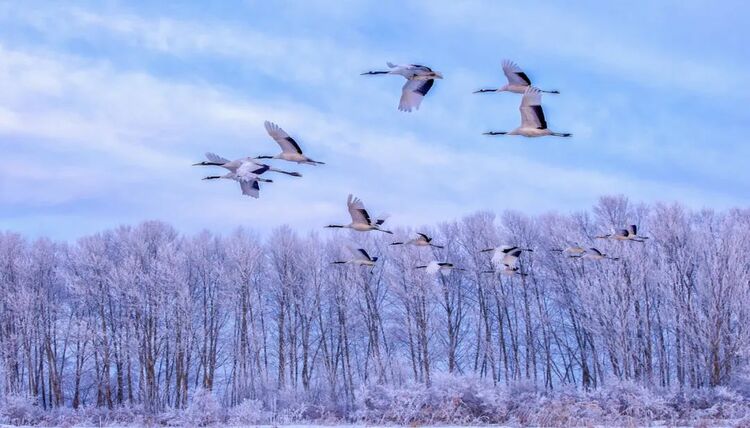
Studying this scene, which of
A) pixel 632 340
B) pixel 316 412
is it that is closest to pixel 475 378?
pixel 316 412

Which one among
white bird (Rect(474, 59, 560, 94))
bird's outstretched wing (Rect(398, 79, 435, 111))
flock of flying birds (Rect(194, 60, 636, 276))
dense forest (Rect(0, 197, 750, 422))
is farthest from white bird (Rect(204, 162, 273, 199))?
dense forest (Rect(0, 197, 750, 422))

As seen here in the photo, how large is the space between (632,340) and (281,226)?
19.6 meters

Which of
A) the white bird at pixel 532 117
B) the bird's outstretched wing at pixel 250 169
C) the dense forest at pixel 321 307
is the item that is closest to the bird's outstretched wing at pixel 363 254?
the bird's outstretched wing at pixel 250 169

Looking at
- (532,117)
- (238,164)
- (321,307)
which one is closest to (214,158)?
(238,164)

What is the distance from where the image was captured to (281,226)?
43.1m

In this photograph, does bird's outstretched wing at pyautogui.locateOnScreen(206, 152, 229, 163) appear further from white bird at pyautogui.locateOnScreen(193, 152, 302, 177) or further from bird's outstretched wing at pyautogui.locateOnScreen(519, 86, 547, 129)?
bird's outstretched wing at pyautogui.locateOnScreen(519, 86, 547, 129)

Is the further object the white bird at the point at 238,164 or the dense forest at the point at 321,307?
the dense forest at the point at 321,307

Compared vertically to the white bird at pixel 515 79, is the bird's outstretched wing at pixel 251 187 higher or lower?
lower

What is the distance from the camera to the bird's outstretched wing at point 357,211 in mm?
14281

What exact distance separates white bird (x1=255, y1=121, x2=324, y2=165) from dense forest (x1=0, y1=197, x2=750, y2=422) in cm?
1993

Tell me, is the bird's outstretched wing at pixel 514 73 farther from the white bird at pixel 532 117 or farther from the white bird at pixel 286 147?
the white bird at pixel 286 147

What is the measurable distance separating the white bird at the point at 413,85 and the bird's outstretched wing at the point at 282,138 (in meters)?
2.16

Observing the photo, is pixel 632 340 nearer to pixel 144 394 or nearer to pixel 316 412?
pixel 316 412

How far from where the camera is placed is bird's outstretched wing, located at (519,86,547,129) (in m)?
12.5
